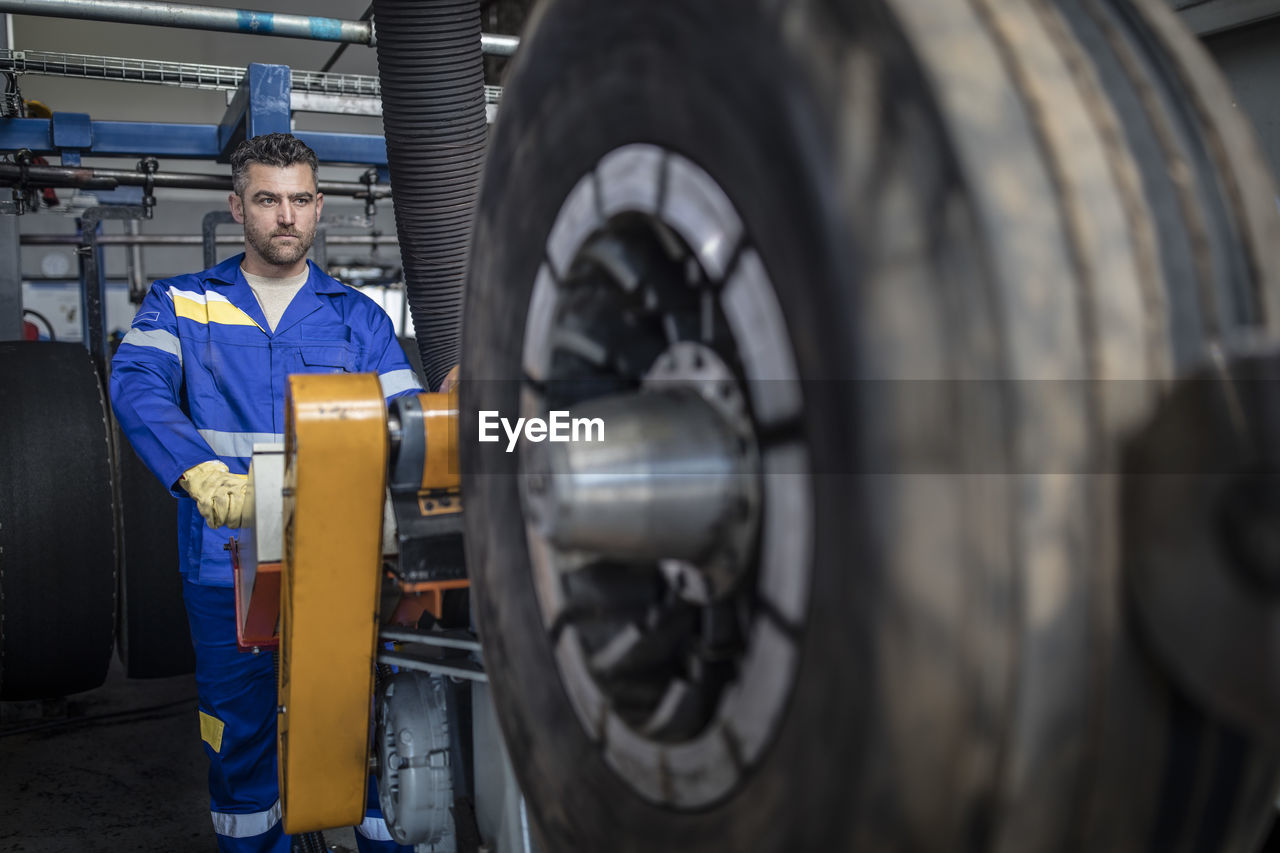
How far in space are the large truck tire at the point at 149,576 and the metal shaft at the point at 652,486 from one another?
2.60 m

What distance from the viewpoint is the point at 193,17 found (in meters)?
2.40

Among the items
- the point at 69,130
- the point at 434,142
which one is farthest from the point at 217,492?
the point at 69,130

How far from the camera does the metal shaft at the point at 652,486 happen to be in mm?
604

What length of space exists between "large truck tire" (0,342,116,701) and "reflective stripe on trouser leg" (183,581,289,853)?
0.79m

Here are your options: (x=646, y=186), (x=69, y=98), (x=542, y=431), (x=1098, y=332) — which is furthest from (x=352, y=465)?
(x=69, y=98)

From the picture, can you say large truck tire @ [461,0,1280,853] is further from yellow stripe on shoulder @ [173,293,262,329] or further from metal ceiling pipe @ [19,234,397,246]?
metal ceiling pipe @ [19,234,397,246]

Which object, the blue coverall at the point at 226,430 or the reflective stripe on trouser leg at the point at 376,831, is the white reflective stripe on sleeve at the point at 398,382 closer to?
the blue coverall at the point at 226,430

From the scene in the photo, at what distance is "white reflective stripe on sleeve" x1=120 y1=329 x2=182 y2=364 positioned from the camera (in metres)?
1.95

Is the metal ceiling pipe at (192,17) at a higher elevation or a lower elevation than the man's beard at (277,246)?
higher

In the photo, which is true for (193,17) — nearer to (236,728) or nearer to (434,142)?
(434,142)

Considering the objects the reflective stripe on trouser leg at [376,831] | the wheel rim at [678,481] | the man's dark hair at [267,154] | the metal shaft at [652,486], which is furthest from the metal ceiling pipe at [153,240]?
the metal shaft at [652,486]

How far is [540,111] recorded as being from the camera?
2.47ft

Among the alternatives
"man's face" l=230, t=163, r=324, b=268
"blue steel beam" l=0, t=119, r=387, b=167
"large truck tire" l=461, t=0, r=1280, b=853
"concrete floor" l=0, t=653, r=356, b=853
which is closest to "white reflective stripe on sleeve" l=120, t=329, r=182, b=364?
"man's face" l=230, t=163, r=324, b=268

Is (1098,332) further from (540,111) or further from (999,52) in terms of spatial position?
(540,111)
